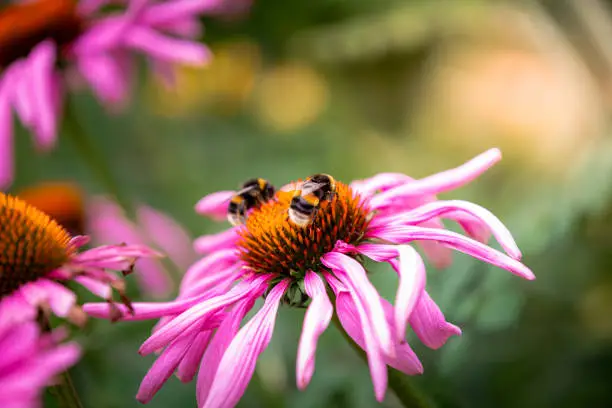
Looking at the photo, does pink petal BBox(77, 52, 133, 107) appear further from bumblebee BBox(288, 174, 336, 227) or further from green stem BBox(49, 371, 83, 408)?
green stem BBox(49, 371, 83, 408)

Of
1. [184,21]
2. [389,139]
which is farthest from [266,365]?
[389,139]

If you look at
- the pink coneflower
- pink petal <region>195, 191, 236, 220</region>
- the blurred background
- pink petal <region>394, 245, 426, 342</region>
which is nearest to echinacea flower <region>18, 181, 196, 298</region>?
the pink coneflower

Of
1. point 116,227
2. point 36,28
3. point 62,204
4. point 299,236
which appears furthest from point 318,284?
point 116,227

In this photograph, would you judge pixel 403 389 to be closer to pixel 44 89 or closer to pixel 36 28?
pixel 44 89

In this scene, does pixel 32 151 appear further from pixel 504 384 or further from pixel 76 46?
pixel 504 384

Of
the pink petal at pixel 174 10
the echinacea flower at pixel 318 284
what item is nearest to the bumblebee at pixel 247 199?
the echinacea flower at pixel 318 284

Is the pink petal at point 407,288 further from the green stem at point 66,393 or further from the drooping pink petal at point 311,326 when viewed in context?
the green stem at point 66,393
